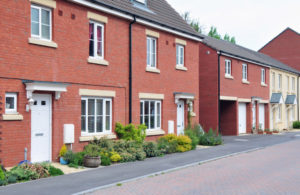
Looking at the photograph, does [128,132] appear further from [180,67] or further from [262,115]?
[262,115]

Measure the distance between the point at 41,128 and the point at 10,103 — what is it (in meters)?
1.42

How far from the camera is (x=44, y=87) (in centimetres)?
1193

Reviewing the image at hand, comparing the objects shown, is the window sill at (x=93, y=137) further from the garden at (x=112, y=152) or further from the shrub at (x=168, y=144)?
the shrub at (x=168, y=144)

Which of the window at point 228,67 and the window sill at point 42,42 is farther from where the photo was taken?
the window at point 228,67

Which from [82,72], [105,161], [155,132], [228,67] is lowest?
[105,161]

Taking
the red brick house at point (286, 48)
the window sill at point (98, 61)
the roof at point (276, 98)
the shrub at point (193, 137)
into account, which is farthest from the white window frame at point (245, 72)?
the red brick house at point (286, 48)

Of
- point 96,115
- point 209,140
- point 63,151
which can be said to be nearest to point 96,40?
point 96,115

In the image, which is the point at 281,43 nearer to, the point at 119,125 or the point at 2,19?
the point at 119,125

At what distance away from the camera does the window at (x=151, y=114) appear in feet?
57.4

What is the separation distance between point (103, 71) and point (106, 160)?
381 centimetres

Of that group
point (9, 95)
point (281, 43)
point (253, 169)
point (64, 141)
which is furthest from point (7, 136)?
point (281, 43)

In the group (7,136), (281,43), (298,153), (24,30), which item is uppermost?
(281,43)

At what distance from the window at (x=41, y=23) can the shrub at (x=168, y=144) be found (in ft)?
21.8

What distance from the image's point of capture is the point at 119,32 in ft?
52.2
